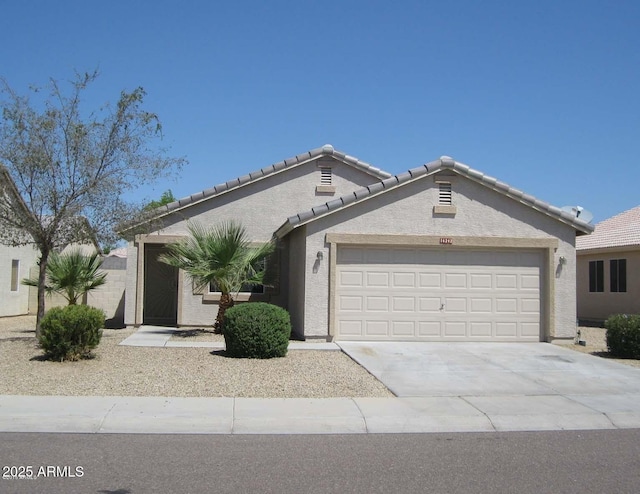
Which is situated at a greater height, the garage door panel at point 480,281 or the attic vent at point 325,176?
the attic vent at point 325,176

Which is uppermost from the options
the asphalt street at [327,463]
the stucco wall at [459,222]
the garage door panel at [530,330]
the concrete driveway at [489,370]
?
the stucco wall at [459,222]

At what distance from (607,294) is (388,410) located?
58.5ft

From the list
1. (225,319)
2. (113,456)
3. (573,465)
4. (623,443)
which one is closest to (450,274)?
(225,319)

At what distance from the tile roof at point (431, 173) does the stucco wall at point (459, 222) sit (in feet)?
0.53

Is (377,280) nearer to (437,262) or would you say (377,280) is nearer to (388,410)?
(437,262)

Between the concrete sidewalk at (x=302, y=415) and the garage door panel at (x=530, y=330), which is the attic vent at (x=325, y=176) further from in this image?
the concrete sidewalk at (x=302, y=415)

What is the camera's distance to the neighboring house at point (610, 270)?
23.0m

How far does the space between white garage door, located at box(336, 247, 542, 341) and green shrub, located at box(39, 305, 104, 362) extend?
5.77m

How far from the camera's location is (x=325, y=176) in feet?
65.3

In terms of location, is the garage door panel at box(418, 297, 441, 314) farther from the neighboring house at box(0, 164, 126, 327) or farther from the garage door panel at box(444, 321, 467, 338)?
the neighboring house at box(0, 164, 126, 327)

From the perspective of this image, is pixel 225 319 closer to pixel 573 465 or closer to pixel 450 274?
pixel 450 274

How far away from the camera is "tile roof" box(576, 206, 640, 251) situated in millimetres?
23611

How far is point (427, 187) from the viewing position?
1608cm

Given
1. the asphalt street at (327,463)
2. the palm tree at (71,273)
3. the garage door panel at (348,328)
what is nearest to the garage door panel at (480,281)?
the garage door panel at (348,328)
